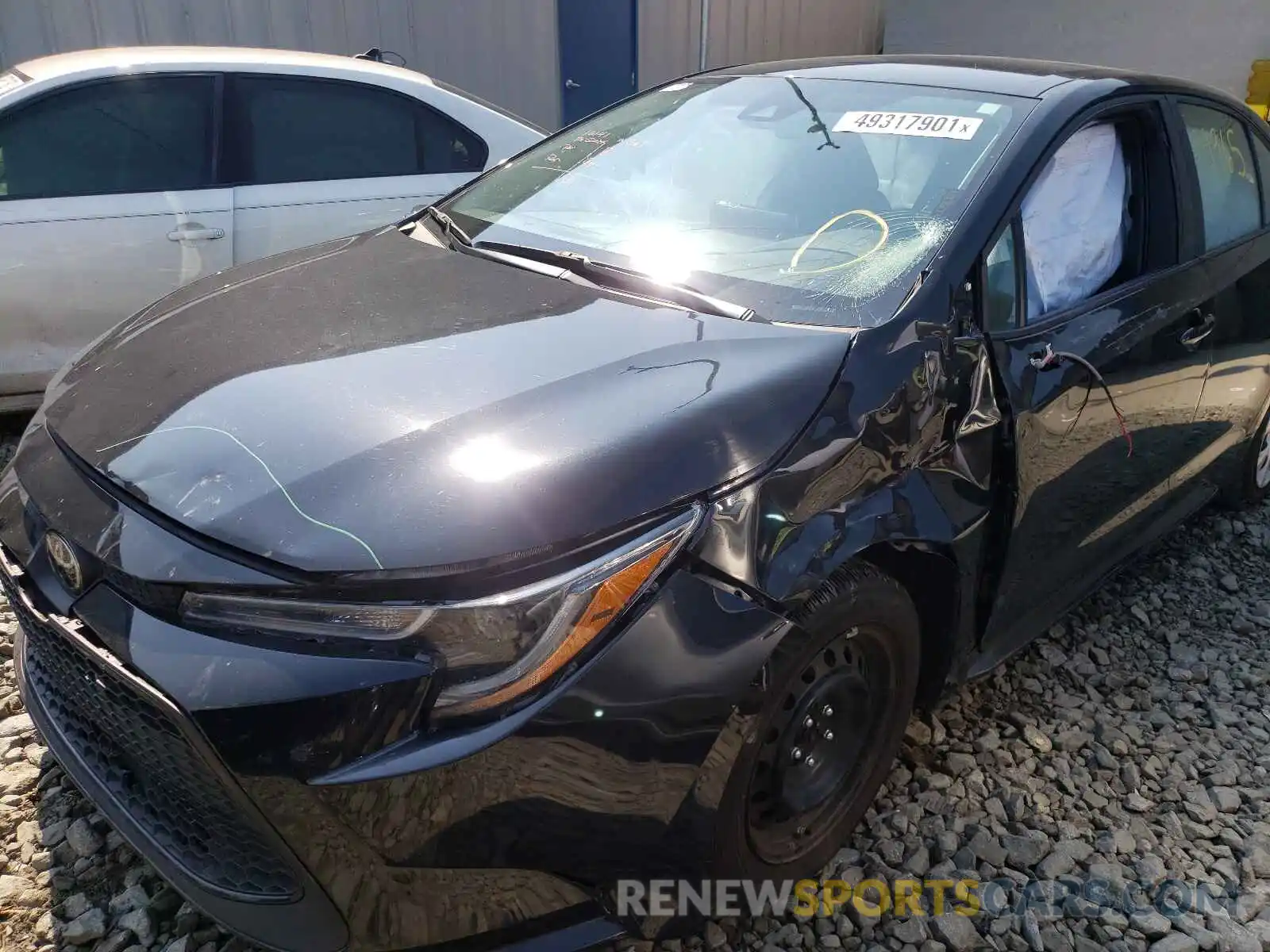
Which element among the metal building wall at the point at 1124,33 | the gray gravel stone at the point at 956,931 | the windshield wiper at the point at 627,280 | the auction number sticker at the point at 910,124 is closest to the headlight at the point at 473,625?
the windshield wiper at the point at 627,280

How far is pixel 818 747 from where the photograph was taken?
2078 millimetres

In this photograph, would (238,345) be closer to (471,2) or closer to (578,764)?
(578,764)

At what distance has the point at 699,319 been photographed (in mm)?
2100

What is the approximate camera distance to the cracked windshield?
88.0 inches

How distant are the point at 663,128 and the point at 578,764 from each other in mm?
1970

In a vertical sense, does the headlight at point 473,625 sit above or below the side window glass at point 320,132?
below

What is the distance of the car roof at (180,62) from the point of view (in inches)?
153

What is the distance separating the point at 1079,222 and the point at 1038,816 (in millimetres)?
1488

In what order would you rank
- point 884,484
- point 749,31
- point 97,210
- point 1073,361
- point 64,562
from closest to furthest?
point 64,562, point 884,484, point 1073,361, point 97,210, point 749,31

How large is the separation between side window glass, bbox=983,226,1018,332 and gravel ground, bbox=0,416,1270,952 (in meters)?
1.12

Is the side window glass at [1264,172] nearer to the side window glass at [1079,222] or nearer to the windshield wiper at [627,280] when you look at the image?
Result: the side window glass at [1079,222]

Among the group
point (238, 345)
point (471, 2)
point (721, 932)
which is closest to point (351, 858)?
point (721, 932)

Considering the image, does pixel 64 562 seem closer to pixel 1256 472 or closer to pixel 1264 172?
pixel 1264 172

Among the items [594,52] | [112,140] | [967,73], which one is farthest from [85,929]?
[594,52]
